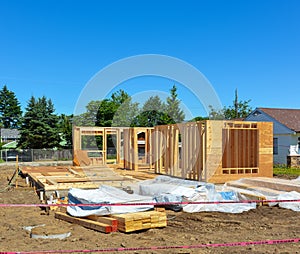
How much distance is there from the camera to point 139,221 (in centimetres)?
615

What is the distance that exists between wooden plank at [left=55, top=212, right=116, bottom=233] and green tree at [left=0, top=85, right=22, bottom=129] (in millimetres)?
68751

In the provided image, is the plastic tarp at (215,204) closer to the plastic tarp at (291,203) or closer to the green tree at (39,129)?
the plastic tarp at (291,203)

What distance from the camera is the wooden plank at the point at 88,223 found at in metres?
6.09

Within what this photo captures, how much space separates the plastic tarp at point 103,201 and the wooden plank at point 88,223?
11cm

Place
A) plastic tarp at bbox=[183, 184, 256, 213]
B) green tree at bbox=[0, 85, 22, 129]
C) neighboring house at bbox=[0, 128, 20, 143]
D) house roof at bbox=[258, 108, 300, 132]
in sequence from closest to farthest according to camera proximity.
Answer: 1. plastic tarp at bbox=[183, 184, 256, 213]
2. house roof at bbox=[258, 108, 300, 132]
3. neighboring house at bbox=[0, 128, 20, 143]
4. green tree at bbox=[0, 85, 22, 129]

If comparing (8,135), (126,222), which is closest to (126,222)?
(126,222)

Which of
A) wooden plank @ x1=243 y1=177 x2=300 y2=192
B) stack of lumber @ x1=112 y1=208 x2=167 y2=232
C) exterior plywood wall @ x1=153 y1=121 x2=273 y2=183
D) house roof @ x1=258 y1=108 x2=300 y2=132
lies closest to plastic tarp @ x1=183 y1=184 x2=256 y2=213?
stack of lumber @ x1=112 y1=208 x2=167 y2=232

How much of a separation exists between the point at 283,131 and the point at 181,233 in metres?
21.6

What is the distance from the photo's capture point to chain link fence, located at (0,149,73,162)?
1302 inches

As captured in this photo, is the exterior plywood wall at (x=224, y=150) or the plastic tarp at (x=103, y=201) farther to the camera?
the exterior plywood wall at (x=224, y=150)

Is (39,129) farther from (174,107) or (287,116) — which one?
(287,116)

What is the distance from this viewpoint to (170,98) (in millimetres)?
25859

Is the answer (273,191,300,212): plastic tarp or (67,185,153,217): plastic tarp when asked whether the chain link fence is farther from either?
(273,191,300,212): plastic tarp

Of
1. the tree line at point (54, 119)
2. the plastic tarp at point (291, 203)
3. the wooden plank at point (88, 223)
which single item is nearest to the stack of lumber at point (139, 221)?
the wooden plank at point (88, 223)
